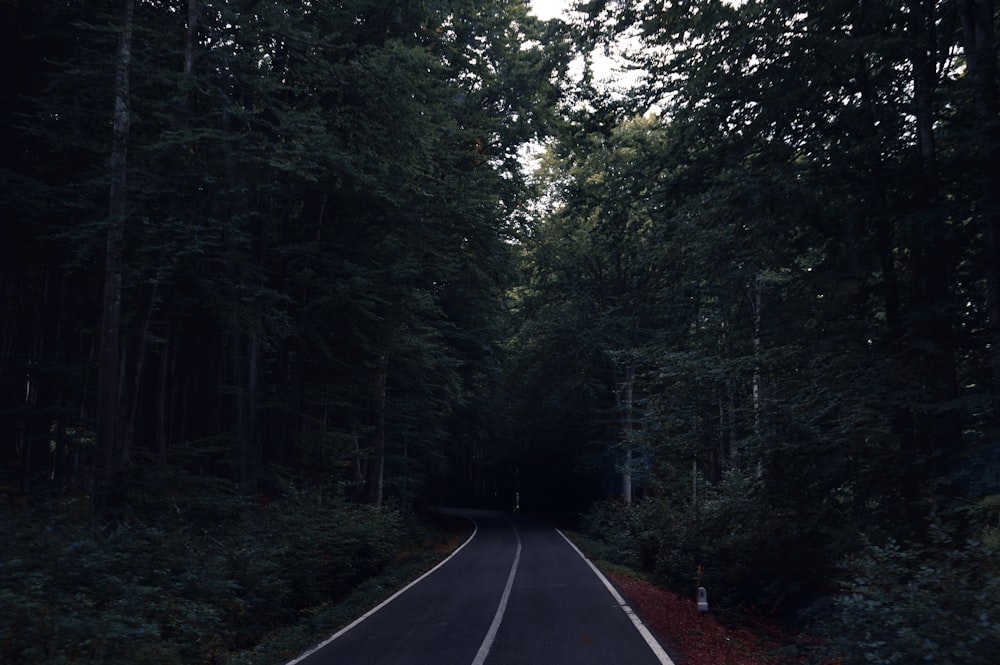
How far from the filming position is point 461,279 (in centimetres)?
2417

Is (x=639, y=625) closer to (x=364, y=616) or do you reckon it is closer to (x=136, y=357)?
(x=364, y=616)

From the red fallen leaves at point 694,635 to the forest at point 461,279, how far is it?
2.85 ft

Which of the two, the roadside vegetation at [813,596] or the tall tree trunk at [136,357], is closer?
the roadside vegetation at [813,596]

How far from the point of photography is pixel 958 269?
11.9m

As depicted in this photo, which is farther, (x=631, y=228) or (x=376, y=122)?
(x=376, y=122)

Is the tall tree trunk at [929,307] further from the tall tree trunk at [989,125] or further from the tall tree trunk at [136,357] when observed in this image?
the tall tree trunk at [136,357]

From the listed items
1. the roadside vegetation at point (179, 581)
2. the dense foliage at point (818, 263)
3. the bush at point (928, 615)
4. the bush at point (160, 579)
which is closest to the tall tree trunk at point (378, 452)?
the roadside vegetation at point (179, 581)

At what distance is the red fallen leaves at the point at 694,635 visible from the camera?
10461mm

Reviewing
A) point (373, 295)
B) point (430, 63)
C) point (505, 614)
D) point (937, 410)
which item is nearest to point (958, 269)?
point (937, 410)

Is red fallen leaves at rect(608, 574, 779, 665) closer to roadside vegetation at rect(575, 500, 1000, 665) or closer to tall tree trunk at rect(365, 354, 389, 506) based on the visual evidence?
roadside vegetation at rect(575, 500, 1000, 665)

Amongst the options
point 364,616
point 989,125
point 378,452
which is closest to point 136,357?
point 364,616

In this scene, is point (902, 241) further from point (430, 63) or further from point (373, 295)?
point (373, 295)

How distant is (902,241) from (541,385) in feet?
91.6

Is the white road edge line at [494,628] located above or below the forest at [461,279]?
below
